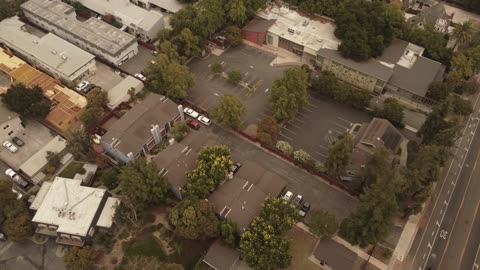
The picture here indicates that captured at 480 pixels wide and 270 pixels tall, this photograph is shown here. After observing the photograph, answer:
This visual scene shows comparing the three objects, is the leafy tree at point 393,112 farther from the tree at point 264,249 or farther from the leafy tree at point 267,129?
the tree at point 264,249

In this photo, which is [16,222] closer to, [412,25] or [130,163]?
[130,163]

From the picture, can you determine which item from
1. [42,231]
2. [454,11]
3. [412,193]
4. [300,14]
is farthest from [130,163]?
[454,11]

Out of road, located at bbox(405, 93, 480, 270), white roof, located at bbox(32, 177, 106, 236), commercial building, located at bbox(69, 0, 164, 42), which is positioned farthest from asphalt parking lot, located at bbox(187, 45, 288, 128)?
road, located at bbox(405, 93, 480, 270)

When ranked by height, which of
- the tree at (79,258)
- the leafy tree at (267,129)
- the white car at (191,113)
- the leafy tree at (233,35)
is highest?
the leafy tree at (233,35)

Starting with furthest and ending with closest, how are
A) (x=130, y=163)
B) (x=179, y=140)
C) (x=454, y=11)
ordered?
1. (x=454, y=11)
2. (x=179, y=140)
3. (x=130, y=163)

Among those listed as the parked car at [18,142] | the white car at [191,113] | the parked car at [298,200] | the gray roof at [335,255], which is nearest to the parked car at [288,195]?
the parked car at [298,200]

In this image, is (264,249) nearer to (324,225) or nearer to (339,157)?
(324,225)

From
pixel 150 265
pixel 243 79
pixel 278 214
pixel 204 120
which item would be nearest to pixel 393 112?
pixel 243 79
